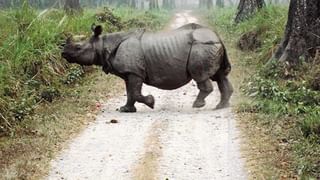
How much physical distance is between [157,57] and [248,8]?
44.9 ft

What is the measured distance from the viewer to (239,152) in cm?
807

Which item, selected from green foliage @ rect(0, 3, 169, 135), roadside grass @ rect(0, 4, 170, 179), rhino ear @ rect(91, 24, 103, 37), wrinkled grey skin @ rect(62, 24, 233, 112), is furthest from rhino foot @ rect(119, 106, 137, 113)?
green foliage @ rect(0, 3, 169, 135)

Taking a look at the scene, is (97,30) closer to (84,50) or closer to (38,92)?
(84,50)

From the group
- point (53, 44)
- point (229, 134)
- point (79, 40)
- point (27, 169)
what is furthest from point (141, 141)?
point (53, 44)

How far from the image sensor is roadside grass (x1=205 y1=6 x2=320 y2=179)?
285 inches

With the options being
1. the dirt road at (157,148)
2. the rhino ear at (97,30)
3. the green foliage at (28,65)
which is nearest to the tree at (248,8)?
the green foliage at (28,65)

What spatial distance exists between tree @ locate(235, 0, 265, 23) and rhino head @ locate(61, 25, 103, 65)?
12.5 meters

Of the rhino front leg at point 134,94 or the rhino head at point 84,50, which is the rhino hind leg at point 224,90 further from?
the rhino head at point 84,50

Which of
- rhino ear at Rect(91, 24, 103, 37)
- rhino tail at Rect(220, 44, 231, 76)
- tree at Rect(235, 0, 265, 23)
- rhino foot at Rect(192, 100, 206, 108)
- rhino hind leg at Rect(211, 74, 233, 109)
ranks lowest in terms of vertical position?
tree at Rect(235, 0, 265, 23)

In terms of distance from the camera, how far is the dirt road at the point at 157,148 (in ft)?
23.8

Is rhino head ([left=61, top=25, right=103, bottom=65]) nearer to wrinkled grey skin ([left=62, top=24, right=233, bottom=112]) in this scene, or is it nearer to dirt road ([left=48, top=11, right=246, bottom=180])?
wrinkled grey skin ([left=62, top=24, right=233, bottom=112])

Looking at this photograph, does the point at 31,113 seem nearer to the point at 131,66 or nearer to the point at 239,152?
the point at 131,66

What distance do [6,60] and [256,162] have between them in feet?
17.0

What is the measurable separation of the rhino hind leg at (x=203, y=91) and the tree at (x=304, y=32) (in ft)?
8.31
